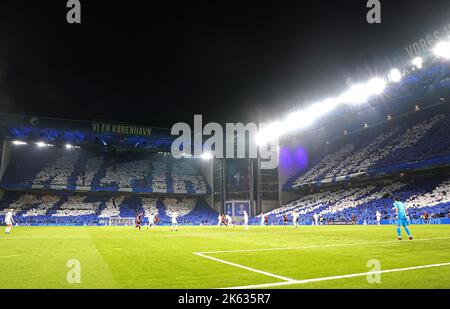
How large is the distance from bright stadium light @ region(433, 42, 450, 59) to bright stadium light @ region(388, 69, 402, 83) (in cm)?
439

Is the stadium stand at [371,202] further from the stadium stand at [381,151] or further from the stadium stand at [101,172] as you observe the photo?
the stadium stand at [101,172]

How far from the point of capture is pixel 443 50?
103 feet

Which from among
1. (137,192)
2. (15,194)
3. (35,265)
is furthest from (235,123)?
(35,265)

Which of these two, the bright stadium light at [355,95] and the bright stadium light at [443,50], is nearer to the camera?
the bright stadium light at [443,50]

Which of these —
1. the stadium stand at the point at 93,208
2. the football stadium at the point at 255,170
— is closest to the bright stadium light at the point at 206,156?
the football stadium at the point at 255,170

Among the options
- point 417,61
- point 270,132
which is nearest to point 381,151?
point 270,132

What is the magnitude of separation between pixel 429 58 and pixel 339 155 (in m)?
29.6

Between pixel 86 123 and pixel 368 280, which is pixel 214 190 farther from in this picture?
pixel 368 280

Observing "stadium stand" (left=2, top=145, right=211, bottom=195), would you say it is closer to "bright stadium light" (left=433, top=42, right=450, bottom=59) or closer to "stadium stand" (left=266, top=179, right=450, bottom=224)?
"stadium stand" (left=266, top=179, right=450, bottom=224)

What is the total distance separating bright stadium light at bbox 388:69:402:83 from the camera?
36.3 m

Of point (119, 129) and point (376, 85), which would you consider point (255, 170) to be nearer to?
point (119, 129)

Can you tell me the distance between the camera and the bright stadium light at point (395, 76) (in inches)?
1428

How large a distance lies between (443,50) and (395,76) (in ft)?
19.0
